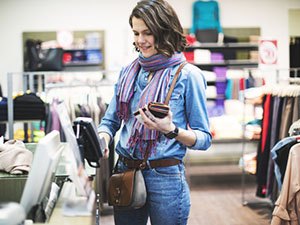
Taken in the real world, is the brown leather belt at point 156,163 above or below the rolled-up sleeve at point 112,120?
below

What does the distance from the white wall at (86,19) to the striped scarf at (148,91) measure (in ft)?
18.9

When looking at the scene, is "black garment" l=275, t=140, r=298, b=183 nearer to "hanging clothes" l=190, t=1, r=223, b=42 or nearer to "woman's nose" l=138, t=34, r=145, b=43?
"woman's nose" l=138, t=34, r=145, b=43

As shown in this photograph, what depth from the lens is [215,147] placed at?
7.32m

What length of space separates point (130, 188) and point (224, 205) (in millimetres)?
3331

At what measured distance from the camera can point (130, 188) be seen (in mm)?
2023

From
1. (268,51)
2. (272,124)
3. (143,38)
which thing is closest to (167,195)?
(143,38)

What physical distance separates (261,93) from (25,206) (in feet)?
11.6

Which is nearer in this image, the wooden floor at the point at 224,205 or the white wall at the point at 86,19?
the wooden floor at the point at 224,205

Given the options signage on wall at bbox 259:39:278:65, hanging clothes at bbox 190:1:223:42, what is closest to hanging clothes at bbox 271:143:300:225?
signage on wall at bbox 259:39:278:65

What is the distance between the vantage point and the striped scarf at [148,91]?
6.73ft

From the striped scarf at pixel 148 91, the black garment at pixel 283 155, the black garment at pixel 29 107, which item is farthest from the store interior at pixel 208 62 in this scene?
the striped scarf at pixel 148 91

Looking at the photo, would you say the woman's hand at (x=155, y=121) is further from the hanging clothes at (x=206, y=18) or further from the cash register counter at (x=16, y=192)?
the hanging clothes at (x=206, y=18)

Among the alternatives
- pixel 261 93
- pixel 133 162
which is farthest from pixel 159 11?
pixel 261 93

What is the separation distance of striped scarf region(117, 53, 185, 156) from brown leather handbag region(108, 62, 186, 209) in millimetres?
32
